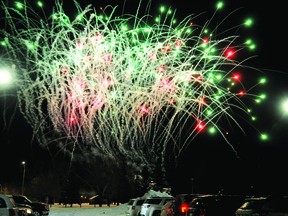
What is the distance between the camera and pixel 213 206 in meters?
14.8

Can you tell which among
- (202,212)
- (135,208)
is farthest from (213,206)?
(135,208)

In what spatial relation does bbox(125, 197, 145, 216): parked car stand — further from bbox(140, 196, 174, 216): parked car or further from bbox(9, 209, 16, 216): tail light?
bbox(9, 209, 16, 216): tail light

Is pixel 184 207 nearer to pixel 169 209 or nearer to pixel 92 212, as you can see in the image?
pixel 169 209

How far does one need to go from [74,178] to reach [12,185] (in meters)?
16.9

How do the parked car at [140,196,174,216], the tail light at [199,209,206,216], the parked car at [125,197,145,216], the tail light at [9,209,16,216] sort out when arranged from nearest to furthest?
1. the tail light at [9,209,16,216]
2. the tail light at [199,209,206,216]
3. the parked car at [140,196,174,216]
4. the parked car at [125,197,145,216]

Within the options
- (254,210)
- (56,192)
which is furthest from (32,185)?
(254,210)

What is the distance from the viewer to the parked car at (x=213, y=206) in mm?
14688

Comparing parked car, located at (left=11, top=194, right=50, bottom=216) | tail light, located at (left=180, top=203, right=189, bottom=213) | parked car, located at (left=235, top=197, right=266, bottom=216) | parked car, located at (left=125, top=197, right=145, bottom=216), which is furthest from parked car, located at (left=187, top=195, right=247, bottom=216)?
parked car, located at (left=11, top=194, right=50, bottom=216)

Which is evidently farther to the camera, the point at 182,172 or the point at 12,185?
the point at 12,185

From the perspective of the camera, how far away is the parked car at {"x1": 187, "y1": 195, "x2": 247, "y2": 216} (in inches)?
578

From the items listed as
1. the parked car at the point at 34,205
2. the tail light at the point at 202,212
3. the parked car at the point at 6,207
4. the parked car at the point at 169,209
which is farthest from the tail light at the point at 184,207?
the parked car at the point at 34,205

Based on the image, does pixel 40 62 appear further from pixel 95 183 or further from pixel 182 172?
pixel 95 183

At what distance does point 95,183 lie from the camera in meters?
75.3

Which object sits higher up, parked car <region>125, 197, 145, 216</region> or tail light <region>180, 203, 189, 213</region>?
parked car <region>125, 197, 145, 216</region>
